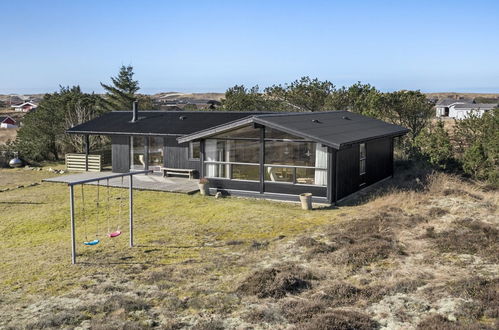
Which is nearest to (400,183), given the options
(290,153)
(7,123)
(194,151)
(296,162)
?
(296,162)

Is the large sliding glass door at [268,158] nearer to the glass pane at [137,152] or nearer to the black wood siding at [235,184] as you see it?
the black wood siding at [235,184]

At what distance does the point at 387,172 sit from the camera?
920 inches

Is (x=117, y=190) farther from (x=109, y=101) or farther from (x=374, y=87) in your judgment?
(x=109, y=101)

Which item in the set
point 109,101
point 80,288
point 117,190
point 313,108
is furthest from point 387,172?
point 109,101

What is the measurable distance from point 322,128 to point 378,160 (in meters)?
4.28

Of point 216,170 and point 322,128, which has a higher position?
point 322,128

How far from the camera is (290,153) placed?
58.7ft

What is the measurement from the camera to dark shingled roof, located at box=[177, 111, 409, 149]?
17281 millimetres

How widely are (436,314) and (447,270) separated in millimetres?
2462

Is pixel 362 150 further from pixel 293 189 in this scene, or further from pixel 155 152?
pixel 155 152

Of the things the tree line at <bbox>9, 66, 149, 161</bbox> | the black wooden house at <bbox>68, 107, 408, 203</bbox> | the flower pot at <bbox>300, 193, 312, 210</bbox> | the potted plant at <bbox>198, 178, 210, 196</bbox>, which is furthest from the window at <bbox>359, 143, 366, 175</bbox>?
the tree line at <bbox>9, 66, 149, 161</bbox>

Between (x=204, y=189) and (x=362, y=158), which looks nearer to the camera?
(x=204, y=189)

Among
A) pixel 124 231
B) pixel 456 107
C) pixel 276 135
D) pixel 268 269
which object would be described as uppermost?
pixel 456 107

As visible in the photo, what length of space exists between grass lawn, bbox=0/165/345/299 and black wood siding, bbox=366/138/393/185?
5137 millimetres
